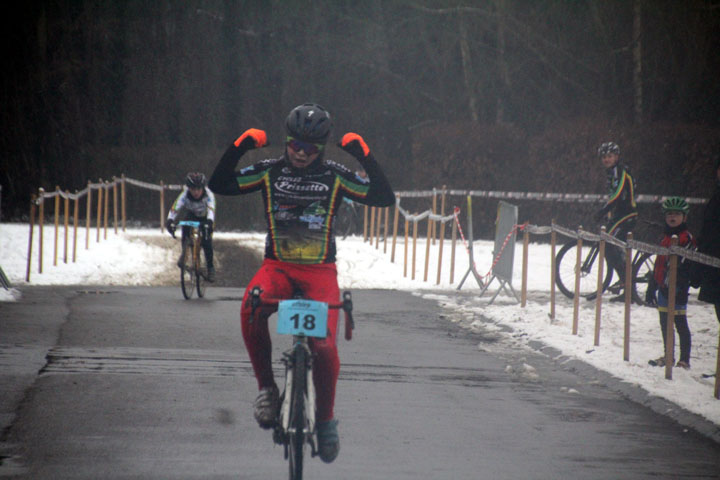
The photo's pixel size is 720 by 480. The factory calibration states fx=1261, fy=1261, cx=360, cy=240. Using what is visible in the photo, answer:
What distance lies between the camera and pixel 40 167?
1340 inches

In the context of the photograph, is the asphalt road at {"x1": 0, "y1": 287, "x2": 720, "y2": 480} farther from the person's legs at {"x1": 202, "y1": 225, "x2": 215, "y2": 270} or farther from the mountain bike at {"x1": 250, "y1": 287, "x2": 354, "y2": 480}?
the person's legs at {"x1": 202, "y1": 225, "x2": 215, "y2": 270}

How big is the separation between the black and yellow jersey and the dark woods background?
21.5 metres

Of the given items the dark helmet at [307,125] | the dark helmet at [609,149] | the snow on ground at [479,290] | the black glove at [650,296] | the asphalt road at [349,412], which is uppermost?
the dark helmet at [609,149]

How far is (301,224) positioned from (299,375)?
38.7 inches

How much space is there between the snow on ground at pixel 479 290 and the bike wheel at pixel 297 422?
3567 mm

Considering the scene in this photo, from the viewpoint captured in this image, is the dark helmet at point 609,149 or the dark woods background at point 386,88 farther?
the dark woods background at point 386,88

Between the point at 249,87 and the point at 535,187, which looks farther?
the point at 249,87

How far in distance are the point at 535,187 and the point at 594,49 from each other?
936 centimetres

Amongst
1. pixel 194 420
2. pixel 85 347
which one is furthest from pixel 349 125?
pixel 194 420

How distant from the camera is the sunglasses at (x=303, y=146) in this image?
6973mm

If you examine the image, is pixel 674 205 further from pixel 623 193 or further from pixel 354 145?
pixel 354 145

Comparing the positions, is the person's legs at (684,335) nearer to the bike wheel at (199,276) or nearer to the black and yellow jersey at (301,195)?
the black and yellow jersey at (301,195)

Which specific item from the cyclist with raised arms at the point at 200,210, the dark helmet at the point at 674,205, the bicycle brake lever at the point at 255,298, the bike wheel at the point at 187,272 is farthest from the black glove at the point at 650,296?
the bicycle brake lever at the point at 255,298

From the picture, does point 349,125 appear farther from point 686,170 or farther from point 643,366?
point 643,366
